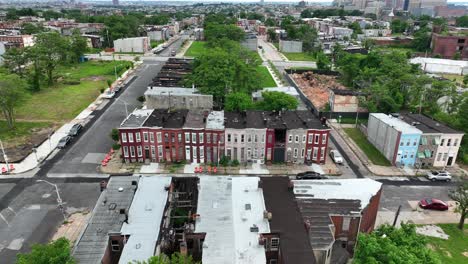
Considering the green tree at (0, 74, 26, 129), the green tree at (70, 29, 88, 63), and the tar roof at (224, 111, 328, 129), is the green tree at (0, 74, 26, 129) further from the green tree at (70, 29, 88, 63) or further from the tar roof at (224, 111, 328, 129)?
the green tree at (70, 29, 88, 63)

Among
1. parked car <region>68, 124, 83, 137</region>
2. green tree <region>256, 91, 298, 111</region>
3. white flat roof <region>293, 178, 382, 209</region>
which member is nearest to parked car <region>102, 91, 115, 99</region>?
parked car <region>68, 124, 83, 137</region>

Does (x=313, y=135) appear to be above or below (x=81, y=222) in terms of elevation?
above

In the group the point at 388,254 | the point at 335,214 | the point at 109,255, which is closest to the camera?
the point at 388,254

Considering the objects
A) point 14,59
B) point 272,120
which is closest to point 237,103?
point 272,120

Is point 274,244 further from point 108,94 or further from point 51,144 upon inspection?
point 108,94

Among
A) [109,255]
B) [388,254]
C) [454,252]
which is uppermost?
[388,254]

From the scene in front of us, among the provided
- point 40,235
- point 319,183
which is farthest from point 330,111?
point 40,235

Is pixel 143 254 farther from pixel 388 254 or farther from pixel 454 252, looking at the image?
pixel 454 252
